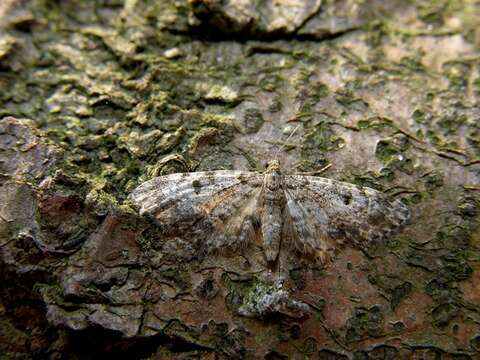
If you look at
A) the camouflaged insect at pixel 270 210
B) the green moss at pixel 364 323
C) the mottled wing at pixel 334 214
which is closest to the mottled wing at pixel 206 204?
the camouflaged insect at pixel 270 210

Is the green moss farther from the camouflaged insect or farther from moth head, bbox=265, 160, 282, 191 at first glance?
moth head, bbox=265, 160, 282, 191

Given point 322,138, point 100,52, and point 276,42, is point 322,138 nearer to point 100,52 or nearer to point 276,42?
point 276,42

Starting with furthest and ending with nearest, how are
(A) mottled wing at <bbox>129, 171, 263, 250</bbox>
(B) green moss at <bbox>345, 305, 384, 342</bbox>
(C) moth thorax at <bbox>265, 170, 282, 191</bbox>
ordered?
(C) moth thorax at <bbox>265, 170, 282, 191</bbox> → (A) mottled wing at <bbox>129, 171, 263, 250</bbox> → (B) green moss at <bbox>345, 305, 384, 342</bbox>

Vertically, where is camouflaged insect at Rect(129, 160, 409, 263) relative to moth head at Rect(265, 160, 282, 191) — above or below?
below

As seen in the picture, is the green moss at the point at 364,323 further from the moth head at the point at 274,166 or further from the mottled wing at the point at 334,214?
the moth head at the point at 274,166

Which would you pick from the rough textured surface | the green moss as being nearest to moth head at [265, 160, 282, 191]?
the rough textured surface

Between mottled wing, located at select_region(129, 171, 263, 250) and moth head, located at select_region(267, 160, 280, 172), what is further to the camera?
moth head, located at select_region(267, 160, 280, 172)

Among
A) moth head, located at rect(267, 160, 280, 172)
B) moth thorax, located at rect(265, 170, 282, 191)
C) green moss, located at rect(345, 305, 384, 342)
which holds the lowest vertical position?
green moss, located at rect(345, 305, 384, 342)
